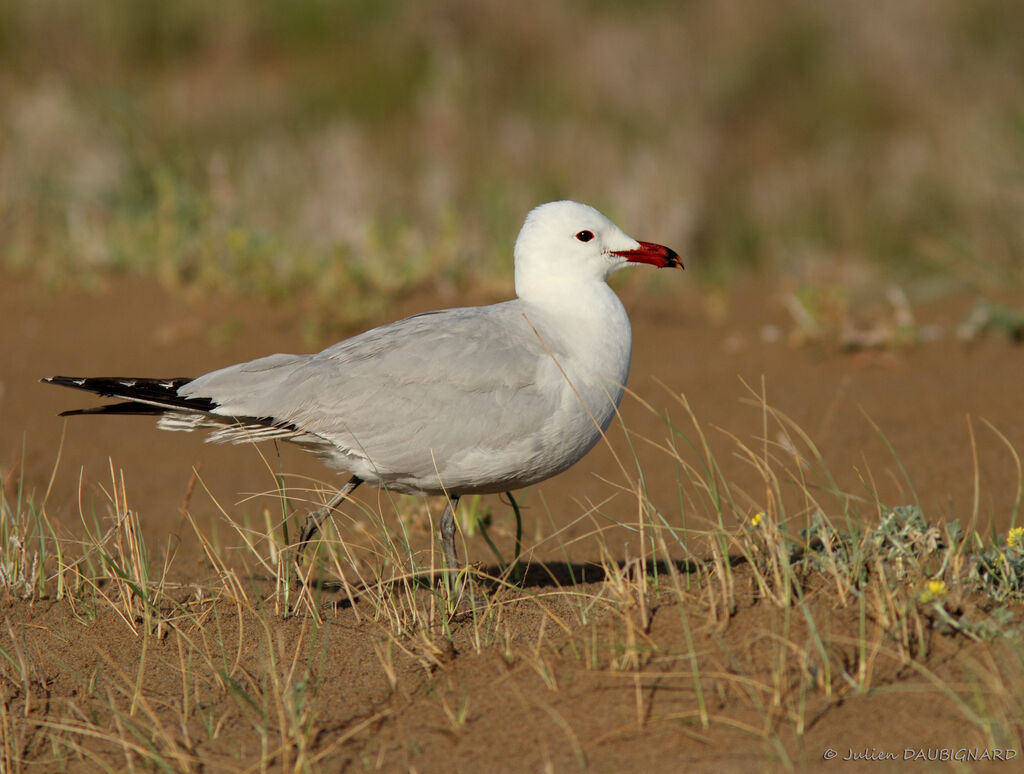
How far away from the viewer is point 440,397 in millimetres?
3666

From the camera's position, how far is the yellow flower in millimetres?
2930

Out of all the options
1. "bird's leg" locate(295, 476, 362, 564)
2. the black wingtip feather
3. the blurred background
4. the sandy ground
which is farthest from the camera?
the blurred background


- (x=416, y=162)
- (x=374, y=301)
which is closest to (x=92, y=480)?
(x=374, y=301)

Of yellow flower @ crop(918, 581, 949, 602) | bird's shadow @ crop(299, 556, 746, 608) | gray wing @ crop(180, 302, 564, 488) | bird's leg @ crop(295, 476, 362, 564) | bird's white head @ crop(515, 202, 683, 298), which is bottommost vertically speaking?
bird's shadow @ crop(299, 556, 746, 608)

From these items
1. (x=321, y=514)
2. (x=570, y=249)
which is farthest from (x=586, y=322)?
(x=321, y=514)

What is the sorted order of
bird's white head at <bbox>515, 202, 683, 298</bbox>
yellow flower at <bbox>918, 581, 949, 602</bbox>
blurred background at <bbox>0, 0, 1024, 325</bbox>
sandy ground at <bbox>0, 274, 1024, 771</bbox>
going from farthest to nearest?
blurred background at <bbox>0, 0, 1024, 325</bbox> < bird's white head at <bbox>515, 202, 683, 298</bbox> < yellow flower at <bbox>918, 581, 949, 602</bbox> < sandy ground at <bbox>0, 274, 1024, 771</bbox>

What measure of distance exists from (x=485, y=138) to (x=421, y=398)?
828 cm

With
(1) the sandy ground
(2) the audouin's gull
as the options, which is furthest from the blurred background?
(2) the audouin's gull

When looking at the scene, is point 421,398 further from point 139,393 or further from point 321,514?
point 139,393

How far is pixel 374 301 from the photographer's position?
7172 mm

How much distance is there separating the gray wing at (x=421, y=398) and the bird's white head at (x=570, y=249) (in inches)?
Answer: 11.3

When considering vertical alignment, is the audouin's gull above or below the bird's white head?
below

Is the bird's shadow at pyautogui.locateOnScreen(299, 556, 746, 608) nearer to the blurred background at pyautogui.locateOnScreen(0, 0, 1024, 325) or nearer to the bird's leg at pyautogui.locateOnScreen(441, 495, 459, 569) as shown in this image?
the bird's leg at pyautogui.locateOnScreen(441, 495, 459, 569)

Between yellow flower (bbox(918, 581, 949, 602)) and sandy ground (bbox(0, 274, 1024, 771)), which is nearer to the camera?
sandy ground (bbox(0, 274, 1024, 771))
